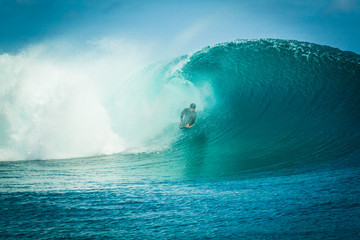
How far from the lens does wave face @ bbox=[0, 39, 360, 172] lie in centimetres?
675

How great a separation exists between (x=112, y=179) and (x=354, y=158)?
5.13 metres

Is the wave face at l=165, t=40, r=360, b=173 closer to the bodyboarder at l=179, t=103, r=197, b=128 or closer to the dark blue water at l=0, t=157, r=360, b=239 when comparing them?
the bodyboarder at l=179, t=103, r=197, b=128

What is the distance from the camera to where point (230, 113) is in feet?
33.3

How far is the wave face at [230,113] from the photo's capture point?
675cm

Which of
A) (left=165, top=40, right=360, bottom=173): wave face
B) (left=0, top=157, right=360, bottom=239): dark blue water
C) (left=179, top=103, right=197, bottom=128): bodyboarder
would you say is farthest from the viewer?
(left=179, top=103, right=197, bottom=128): bodyboarder

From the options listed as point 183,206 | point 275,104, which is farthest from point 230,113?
point 183,206

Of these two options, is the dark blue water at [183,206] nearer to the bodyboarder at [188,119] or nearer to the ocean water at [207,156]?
the ocean water at [207,156]

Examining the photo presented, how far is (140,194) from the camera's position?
3.28 metres

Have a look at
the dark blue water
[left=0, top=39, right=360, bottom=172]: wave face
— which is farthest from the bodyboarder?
the dark blue water

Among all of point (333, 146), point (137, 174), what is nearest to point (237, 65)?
point (333, 146)

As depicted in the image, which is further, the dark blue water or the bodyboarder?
the bodyboarder

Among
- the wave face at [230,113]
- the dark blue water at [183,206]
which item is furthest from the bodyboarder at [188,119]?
the dark blue water at [183,206]

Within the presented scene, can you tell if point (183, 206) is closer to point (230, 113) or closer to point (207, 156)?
point (207, 156)

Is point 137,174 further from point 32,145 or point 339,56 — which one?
point 339,56
